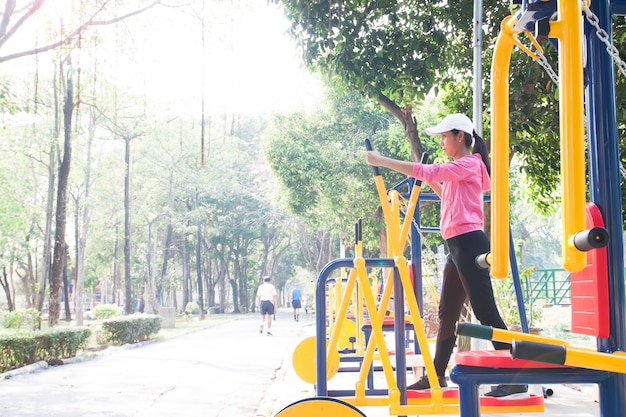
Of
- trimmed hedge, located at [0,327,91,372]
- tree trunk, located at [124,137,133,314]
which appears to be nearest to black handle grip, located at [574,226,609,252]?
trimmed hedge, located at [0,327,91,372]

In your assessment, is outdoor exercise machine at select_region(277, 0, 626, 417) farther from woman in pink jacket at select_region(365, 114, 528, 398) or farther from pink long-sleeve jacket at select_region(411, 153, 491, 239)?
pink long-sleeve jacket at select_region(411, 153, 491, 239)

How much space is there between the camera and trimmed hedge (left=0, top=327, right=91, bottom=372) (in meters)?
11.8

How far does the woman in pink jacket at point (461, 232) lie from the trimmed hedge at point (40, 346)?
9533 mm

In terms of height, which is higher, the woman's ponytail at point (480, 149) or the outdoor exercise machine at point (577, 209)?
the woman's ponytail at point (480, 149)

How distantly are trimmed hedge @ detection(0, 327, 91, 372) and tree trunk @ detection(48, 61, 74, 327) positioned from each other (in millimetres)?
2974

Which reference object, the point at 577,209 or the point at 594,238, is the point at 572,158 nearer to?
the point at 577,209

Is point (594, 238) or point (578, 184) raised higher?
point (578, 184)

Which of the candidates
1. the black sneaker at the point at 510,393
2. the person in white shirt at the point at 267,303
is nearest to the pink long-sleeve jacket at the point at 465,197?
the black sneaker at the point at 510,393

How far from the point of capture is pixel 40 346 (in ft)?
42.6

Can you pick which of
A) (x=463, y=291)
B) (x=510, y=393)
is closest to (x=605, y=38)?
(x=510, y=393)

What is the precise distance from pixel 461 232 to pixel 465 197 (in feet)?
0.68

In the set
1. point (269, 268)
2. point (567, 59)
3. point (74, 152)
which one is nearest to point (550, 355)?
point (567, 59)

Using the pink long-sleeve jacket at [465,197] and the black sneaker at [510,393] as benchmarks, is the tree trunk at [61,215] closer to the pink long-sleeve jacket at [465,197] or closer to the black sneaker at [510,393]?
the pink long-sleeve jacket at [465,197]

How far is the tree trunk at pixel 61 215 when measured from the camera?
58.7ft
